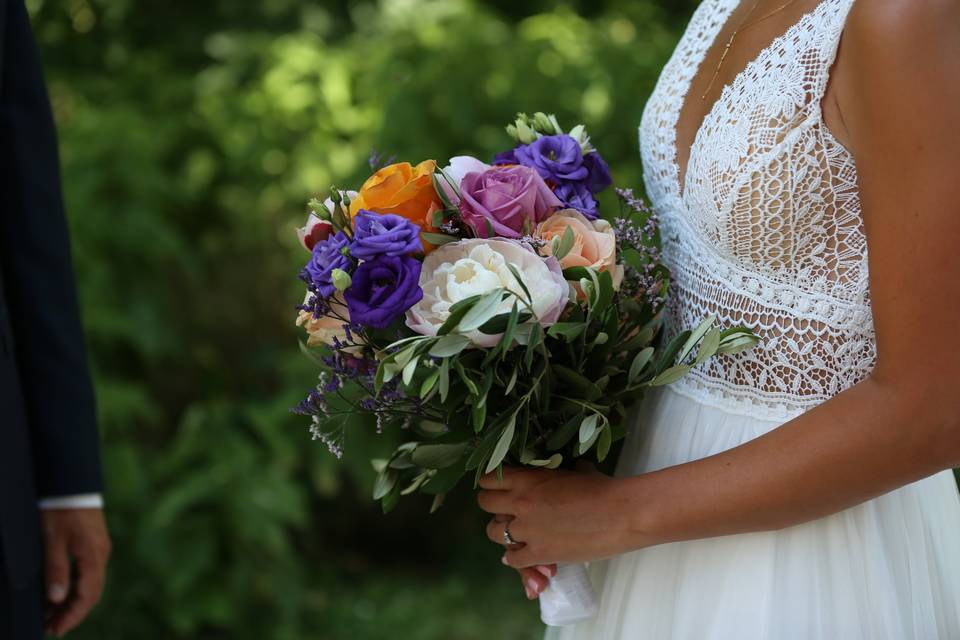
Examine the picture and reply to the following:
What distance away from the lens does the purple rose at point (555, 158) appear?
1615 millimetres

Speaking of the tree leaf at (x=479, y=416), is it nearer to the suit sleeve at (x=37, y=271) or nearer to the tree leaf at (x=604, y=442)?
the tree leaf at (x=604, y=442)

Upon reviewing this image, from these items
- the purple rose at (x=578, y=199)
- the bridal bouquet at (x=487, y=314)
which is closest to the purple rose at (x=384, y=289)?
the bridal bouquet at (x=487, y=314)

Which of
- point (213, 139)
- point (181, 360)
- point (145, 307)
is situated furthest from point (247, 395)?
point (213, 139)

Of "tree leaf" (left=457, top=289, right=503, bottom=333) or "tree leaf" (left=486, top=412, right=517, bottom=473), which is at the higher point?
"tree leaf" (left=457, top=289, right=503, bottom=333)

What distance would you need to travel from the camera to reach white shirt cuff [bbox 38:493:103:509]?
7.64ft

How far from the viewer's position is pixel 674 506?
1.47 metres

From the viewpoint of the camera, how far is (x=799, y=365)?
60.3 inches

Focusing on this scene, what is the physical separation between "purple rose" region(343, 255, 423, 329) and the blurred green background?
264 cm

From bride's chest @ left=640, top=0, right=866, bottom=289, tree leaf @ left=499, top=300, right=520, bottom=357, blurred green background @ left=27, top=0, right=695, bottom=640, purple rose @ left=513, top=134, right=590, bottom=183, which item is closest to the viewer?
tree leaf @ left=499, top=300, right=520, bottom=357

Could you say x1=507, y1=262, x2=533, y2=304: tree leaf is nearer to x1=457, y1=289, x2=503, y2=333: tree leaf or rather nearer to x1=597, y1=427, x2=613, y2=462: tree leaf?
x1=457, y1=289, x2=503, y2=333: tree leaf

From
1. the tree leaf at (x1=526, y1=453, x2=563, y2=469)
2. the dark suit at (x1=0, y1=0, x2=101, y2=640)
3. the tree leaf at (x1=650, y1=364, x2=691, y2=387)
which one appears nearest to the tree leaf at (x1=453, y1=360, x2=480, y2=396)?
the tree leaf at (x1=526, y1=453, x2=563, y2=469)

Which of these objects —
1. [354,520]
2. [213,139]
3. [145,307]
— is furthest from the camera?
[354,520]

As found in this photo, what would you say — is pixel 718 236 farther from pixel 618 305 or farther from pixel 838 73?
pixel 838 73

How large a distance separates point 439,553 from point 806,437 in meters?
3.82
